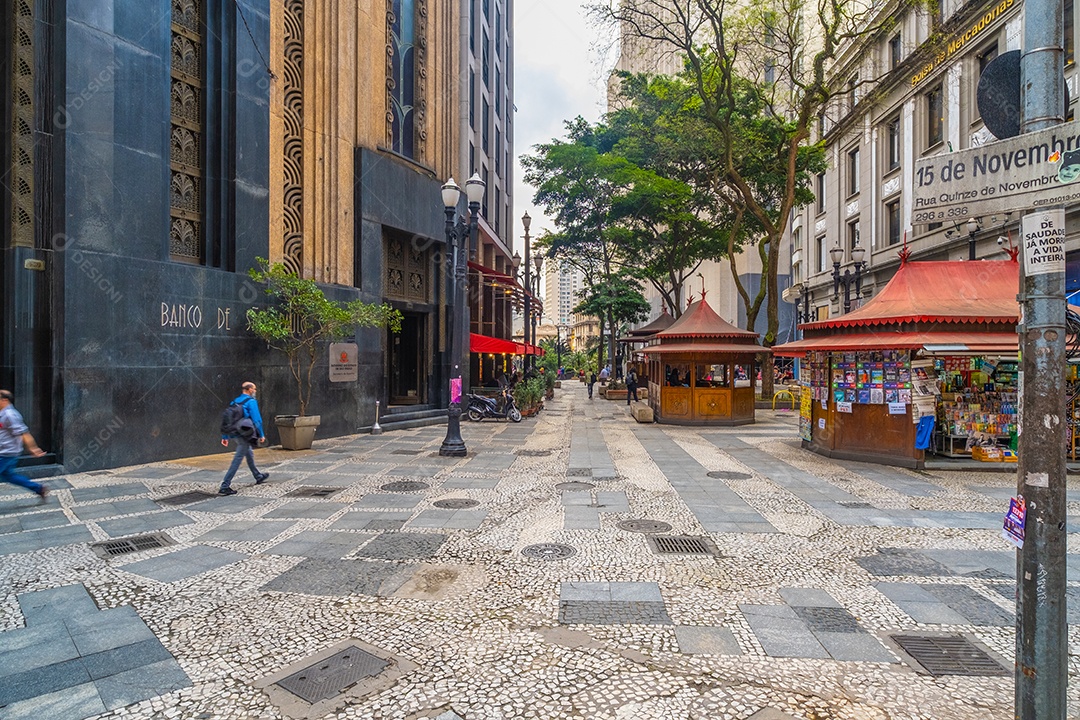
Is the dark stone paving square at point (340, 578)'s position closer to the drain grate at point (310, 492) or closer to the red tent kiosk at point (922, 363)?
the drain grate at point (310, 492)

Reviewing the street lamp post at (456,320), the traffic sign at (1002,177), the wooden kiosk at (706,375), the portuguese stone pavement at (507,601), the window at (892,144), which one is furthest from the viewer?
the window at (892,144)

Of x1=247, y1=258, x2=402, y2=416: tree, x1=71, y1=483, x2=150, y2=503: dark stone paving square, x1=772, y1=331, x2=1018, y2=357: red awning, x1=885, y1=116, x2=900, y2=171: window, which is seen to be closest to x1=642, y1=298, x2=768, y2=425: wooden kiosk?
x1=772, y1=331, x2=1018, y2=357: red awning

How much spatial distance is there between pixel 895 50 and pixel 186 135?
31.6 meters

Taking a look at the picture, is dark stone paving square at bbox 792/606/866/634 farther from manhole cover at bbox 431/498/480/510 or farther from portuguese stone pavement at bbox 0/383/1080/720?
manhole cover at bbox 431/498/480/510

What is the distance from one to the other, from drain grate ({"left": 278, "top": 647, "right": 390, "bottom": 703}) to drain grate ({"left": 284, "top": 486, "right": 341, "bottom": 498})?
17.4 ft

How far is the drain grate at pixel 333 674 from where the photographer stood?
3.73 metres

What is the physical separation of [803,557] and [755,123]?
23.7 meters

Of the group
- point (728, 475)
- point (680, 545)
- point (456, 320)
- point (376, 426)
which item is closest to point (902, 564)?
point (680, 545)

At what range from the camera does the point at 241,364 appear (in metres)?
13.4

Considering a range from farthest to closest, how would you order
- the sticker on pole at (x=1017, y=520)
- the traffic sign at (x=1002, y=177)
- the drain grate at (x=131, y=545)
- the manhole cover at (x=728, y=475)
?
the manhole cover at (x=728, y=475), the drain grate at (x=131, y=545), the sticker on pole at (x=1017, y=520), the traffic sign at (x=1002, y=177)

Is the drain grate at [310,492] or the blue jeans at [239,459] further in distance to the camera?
the drain grate at [310,492]

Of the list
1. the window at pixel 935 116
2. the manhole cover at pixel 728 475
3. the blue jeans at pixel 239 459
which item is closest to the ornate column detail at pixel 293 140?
the blue jeans at pixel 239 459

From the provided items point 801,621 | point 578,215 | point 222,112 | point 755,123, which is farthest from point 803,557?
point 578,215

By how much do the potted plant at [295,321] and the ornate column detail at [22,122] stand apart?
3927 mm
